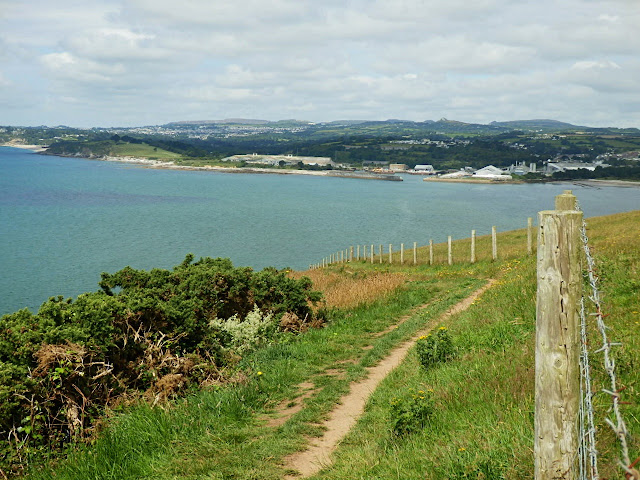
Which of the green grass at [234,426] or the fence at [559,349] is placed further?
the green grass at [234,426]

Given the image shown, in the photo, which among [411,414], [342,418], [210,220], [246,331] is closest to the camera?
[411,414]

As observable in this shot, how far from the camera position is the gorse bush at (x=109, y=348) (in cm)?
795

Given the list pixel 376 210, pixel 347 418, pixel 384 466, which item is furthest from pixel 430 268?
pixel 376 210

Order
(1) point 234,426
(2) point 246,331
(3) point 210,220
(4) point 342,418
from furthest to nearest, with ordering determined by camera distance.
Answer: (3) point 210,220
(2) point 246,331
(4) point 342,418
(1) point 234,426

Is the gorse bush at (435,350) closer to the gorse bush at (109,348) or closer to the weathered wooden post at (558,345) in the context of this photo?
the gorse bush at (109,348)

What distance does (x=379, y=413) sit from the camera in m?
7.78

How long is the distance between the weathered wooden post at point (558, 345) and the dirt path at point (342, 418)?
10.7 ft

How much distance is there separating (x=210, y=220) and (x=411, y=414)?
86.5 m

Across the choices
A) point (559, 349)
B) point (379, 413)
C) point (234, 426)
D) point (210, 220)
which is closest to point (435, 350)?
point (379, 413)

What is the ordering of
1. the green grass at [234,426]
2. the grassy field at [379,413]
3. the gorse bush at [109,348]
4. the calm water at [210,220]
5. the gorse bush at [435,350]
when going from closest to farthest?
1. the grassy field at [379,413]
2. the green grass at [234,426]
3. the gorse bush at [109,348]
4. the gorse bush at [435,350]
5. the calm water at [210,220]

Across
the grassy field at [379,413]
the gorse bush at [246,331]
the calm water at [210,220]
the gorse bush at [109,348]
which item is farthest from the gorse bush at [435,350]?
the calm water at [210,220]

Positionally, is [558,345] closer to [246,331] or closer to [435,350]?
[435,350]

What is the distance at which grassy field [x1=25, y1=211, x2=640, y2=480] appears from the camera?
5.35 metres

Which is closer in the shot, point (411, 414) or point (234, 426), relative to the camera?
point (411, 414)
